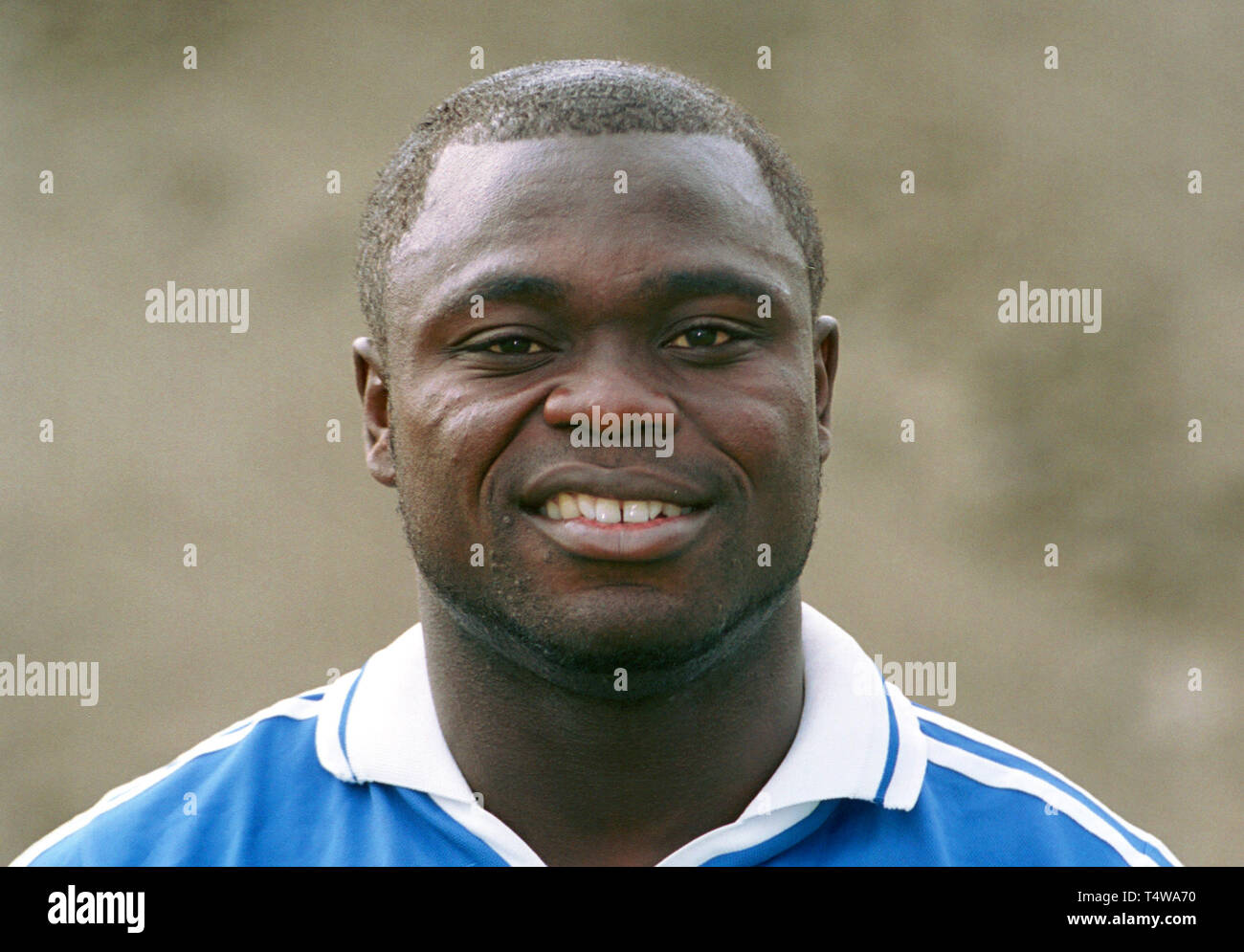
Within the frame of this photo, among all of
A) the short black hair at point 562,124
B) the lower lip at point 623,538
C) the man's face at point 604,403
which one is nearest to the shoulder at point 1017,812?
the man's face at point 604,403

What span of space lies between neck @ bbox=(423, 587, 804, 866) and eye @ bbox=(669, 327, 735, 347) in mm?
402

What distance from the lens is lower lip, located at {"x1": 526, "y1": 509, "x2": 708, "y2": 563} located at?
1.79 m

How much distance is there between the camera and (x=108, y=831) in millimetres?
2086

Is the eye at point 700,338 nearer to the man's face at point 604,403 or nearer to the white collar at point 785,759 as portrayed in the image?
the man's face at point 604,403

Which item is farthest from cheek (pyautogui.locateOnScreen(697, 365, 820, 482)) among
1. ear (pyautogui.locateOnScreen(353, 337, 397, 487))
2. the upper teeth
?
ear (pyautogui.locateOnScreen(353, 337, 397, 487))

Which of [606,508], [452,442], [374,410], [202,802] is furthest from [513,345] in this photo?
[202,802]

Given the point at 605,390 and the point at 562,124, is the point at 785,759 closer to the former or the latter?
the point at 605,390

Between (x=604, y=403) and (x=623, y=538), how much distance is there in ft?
0.59

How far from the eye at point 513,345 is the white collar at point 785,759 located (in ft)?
1.86

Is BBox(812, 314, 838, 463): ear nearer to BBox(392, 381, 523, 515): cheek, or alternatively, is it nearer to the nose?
the nose

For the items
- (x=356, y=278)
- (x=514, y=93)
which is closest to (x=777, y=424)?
(x=514, y=93)

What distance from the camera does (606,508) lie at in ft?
5.92

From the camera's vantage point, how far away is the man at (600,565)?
5.95 feet
